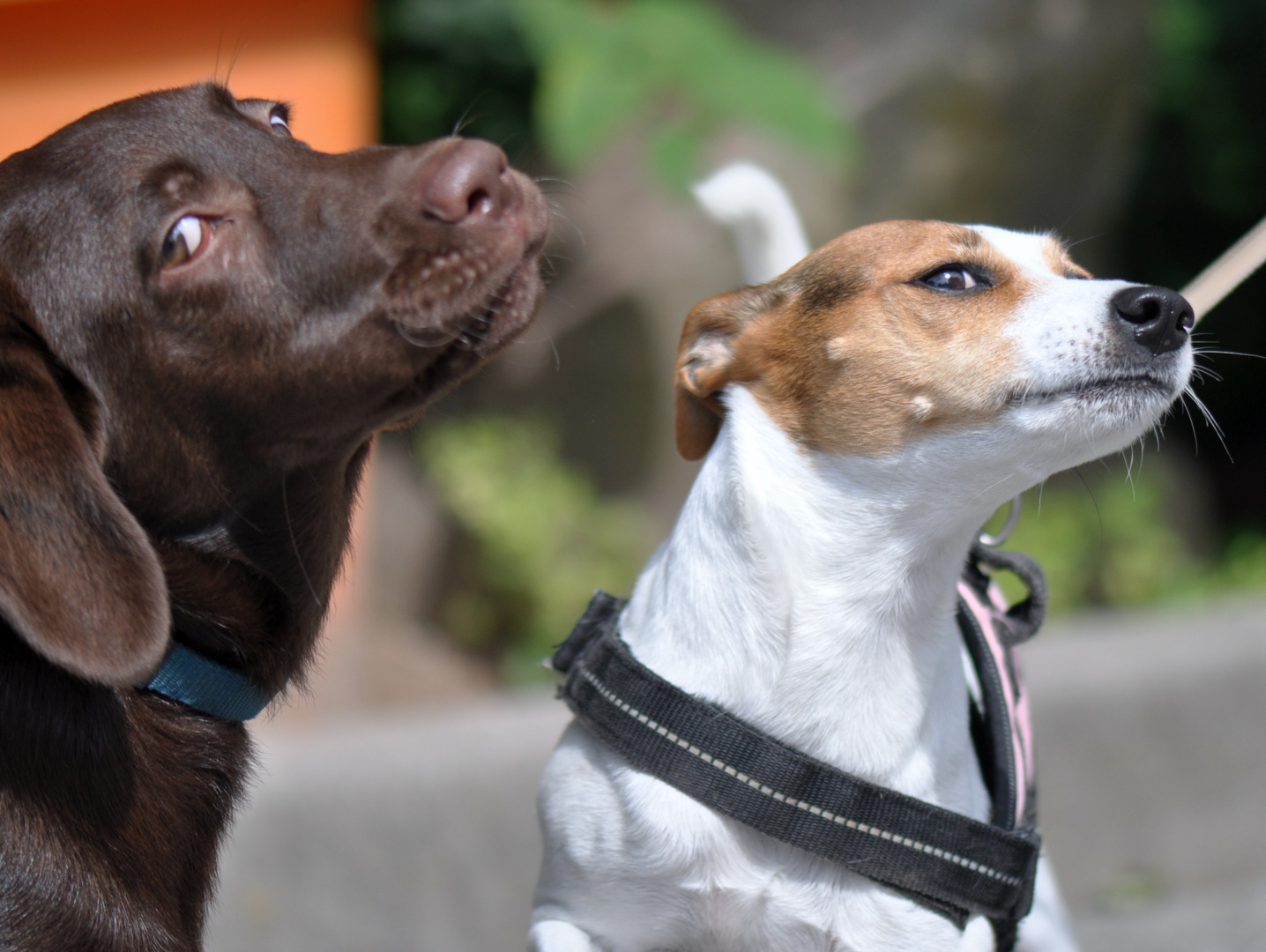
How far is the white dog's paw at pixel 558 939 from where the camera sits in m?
1.90

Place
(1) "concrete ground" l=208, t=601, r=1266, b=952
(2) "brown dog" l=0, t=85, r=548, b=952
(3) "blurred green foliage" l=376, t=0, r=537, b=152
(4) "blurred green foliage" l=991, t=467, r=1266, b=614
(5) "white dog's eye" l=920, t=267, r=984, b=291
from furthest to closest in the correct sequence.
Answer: (3) "blurred green foliage" l=376, t=0, r=537, b=152 → (4) "blurred green foliage" l=991, t=467, r=1266, b=614 → (1) "concrete ground" l=208, t=601, r=1266, b=952 → (5) "white dog's eye" l=920, t=267, r=984, b=291 → (2) "brown dog" l=0, t=85, r=548, b=952

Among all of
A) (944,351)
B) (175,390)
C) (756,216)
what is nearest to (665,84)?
(756,216)

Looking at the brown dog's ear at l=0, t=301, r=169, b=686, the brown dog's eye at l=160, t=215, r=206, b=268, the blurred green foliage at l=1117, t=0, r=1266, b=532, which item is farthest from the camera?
the blurred green foliage at l=1117, t=0, r=1266, b=532

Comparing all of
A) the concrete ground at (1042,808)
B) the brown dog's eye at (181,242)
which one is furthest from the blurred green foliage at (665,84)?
the brown dog's eye at (181,242)

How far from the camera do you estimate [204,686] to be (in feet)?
6.14

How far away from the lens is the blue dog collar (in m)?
1.83

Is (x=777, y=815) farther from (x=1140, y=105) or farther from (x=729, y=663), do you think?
(x=1140, y=105)

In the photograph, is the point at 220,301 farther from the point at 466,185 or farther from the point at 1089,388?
the point at 1089,388

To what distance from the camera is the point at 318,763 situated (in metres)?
3.53

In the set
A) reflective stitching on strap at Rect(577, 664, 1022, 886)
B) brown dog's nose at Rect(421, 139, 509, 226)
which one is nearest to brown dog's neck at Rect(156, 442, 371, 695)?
brown dog's nose at Rect(421, 139, 509, 226)

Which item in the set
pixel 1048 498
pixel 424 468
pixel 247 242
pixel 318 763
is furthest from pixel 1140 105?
pixel 247 242

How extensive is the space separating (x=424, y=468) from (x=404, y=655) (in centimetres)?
92

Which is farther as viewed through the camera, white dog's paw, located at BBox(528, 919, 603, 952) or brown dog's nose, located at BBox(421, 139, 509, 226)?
white dog's paw, located at BBox(528, 919, 603, 952)

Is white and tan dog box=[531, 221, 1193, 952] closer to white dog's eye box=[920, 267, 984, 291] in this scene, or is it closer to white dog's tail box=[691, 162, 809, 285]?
white dog's eye box=[920, 267, 984, 291]
